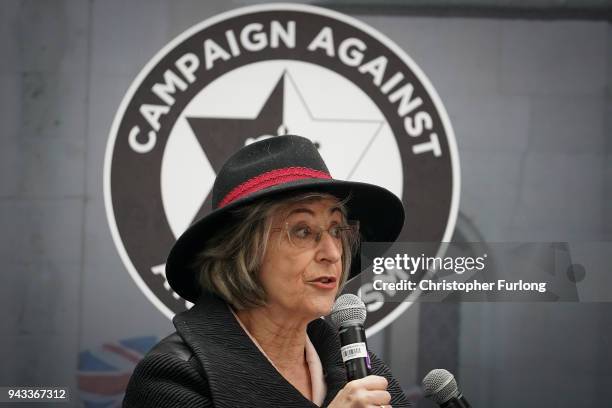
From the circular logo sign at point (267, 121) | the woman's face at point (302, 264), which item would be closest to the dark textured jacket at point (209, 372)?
the woman's face at point (302, 264)

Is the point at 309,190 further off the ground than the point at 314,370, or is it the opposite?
the point at 309,190

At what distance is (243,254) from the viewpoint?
6.16 feet

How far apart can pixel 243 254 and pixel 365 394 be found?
1.66ft

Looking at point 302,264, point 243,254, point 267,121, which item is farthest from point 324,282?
point 267,121

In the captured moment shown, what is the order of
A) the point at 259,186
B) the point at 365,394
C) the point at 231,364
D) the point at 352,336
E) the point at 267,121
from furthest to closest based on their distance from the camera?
the point at 267,121
the point at 259,186
the point at 231,364
the point at 352,336
the point at 365,394

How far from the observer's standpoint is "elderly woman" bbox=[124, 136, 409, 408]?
1.73 metres

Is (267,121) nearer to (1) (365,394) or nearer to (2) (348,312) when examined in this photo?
(2) (348,312)

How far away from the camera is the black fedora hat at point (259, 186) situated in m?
1.82

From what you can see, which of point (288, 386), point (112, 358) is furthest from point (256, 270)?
point (112, 358)

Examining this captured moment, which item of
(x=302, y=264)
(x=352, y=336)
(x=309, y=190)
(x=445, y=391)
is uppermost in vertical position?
(x=309, y=190)

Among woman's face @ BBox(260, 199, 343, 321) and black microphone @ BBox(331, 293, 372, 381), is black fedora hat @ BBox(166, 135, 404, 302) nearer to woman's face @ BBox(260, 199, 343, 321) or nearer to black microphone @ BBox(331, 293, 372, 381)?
woman's face @ BBox(260, 199, 343, 321)

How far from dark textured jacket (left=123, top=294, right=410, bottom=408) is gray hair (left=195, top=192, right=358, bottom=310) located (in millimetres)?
46

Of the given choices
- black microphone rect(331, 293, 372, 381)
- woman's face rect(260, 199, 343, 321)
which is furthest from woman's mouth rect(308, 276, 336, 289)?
black microphone rect(331, 293, 372, 381)

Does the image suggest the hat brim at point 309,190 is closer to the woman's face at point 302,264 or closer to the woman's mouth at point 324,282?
the woman's face at point 302,264
